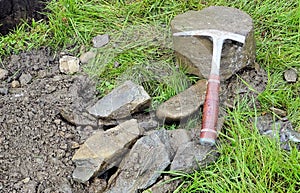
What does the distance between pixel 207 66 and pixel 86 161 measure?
2.72 ft

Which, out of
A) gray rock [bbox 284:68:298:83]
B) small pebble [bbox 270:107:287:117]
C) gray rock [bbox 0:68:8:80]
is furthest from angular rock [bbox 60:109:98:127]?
gray rock [bbox 284:68:298:83]

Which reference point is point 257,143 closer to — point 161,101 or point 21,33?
point 161,101

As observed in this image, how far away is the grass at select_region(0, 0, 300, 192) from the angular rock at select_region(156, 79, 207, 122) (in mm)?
80

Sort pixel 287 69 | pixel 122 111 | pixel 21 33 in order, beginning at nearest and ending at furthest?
1. pixel 122 111
2. pixel 287 69
3. pixel 21 33

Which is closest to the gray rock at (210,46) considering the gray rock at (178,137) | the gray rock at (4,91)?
the gray rock at (178,137)

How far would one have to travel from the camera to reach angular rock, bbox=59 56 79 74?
2.98m

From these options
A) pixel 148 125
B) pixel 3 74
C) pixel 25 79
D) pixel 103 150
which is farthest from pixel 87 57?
pixel 103 150

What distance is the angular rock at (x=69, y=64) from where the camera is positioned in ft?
9.78

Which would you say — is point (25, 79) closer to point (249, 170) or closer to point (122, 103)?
point (122, 103)

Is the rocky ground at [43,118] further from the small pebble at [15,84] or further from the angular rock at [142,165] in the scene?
the angular rock at [142,165]

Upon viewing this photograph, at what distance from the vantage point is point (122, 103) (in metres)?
2.68

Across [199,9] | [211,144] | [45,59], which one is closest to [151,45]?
[199,9]

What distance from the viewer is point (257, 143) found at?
2455 millimetres

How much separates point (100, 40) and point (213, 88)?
811 mm
